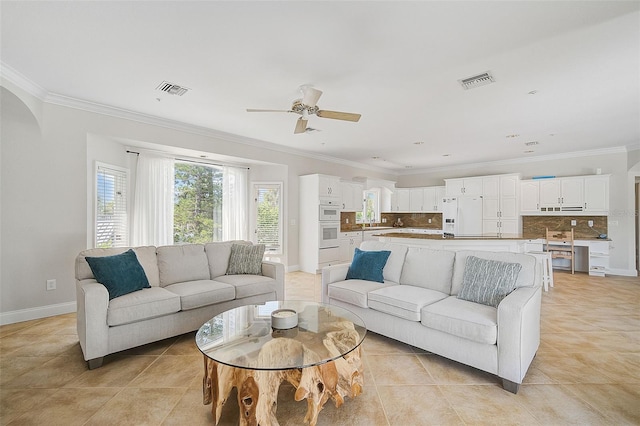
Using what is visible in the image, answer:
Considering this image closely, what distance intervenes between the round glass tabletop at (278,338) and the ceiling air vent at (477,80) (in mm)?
2698

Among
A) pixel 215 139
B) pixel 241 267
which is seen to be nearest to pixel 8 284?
pixel 241 267

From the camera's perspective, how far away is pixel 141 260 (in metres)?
3.20

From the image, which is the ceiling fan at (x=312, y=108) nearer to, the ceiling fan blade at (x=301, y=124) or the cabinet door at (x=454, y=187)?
the ceiling fan blade at (x=301, y=124)

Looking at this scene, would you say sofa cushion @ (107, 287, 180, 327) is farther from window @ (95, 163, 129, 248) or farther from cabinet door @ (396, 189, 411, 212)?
cabinet door @ (396, 189, 411, 212)

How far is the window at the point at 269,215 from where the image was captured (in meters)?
6.36

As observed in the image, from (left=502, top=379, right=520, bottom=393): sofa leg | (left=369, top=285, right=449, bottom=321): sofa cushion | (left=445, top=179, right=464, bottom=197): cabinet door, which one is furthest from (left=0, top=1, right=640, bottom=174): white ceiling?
(left=445, top=179, right=464, bottom=197): cabinet door

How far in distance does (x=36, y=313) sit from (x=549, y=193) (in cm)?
944

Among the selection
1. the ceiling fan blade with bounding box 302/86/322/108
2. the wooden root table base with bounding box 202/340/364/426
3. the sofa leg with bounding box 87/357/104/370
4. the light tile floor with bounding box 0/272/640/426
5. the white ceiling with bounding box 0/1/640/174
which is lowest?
the light tile floor with bounding box 0/272/640/426

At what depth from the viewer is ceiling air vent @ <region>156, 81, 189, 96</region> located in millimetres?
3267

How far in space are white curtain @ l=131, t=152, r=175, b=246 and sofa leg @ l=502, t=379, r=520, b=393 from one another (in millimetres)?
4982

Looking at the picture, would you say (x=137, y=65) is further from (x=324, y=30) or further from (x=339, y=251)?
(x=339, y=251)

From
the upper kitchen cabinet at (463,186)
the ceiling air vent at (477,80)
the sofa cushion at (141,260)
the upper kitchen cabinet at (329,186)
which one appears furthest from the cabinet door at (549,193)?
the sofa cushion at (141,260)

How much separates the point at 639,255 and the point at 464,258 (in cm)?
647

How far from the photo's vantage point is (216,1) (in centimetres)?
200
